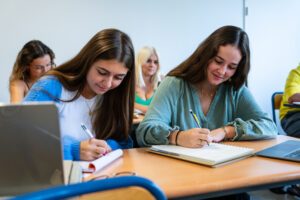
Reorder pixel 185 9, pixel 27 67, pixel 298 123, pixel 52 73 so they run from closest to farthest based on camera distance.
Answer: pixel 52 73 → pixel 298 123 → pixel 27 67 → pixel 185 9

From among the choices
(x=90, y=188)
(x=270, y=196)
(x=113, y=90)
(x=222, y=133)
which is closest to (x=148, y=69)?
(x=270, y=196)

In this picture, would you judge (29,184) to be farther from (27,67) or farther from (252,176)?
(27,67)

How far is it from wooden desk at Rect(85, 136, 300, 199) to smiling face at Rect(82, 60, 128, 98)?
0.32 meters

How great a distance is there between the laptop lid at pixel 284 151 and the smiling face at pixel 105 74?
61 cm

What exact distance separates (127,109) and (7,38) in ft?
7.01

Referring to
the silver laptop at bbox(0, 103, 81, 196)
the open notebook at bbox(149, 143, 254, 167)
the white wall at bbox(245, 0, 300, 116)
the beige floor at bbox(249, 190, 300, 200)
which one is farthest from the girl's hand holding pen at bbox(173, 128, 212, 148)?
the white wall at bbox(245, 0, 300, 116)

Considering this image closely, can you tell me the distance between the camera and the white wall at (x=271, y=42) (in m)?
3.91

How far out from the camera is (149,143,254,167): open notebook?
109 centimetres

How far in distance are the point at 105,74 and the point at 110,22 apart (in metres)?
2.24

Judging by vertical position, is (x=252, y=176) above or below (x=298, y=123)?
above

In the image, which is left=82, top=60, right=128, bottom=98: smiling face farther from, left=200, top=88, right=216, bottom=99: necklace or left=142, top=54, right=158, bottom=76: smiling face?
left=142, top=54, right=158, bottom=76: smiling face

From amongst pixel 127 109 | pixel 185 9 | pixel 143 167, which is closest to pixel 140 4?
pixel 185 9

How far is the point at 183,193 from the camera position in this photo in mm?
875

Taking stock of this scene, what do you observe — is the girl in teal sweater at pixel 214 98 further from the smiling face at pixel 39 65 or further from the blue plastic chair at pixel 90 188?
the smiling face at pixel 39 65
